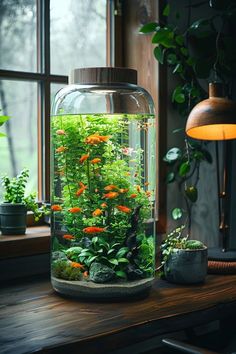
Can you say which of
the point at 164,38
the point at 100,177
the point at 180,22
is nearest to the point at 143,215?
the point at 100,177

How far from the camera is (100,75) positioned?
1.90 metres

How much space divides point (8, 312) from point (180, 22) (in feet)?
5.20

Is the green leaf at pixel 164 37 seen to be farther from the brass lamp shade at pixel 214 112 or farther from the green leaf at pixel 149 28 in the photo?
the brass lamp shade at pixel 214 112

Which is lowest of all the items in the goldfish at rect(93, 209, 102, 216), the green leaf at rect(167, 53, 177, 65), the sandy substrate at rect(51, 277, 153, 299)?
the sandy substrate at rect(51, 277, 153, 299)

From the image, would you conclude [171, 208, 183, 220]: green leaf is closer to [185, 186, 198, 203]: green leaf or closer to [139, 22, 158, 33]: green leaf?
[185, 186, 198, 203]: green leaf

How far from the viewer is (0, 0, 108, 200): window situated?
235cm

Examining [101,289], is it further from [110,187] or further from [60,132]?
[60,132]

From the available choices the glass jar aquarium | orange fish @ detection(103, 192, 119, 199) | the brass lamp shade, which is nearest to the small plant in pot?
the glass jar aquarium

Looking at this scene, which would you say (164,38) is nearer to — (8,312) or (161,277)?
(161,277)

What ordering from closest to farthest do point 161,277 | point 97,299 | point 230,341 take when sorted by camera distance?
point 97,299 → point 161,277 → point 230,341

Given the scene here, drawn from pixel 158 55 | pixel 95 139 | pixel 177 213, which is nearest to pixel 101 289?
pixel 95 139

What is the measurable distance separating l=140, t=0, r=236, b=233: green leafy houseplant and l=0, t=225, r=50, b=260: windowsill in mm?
655

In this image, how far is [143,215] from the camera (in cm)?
199

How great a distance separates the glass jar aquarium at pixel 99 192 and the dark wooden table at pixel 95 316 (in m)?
0.08
